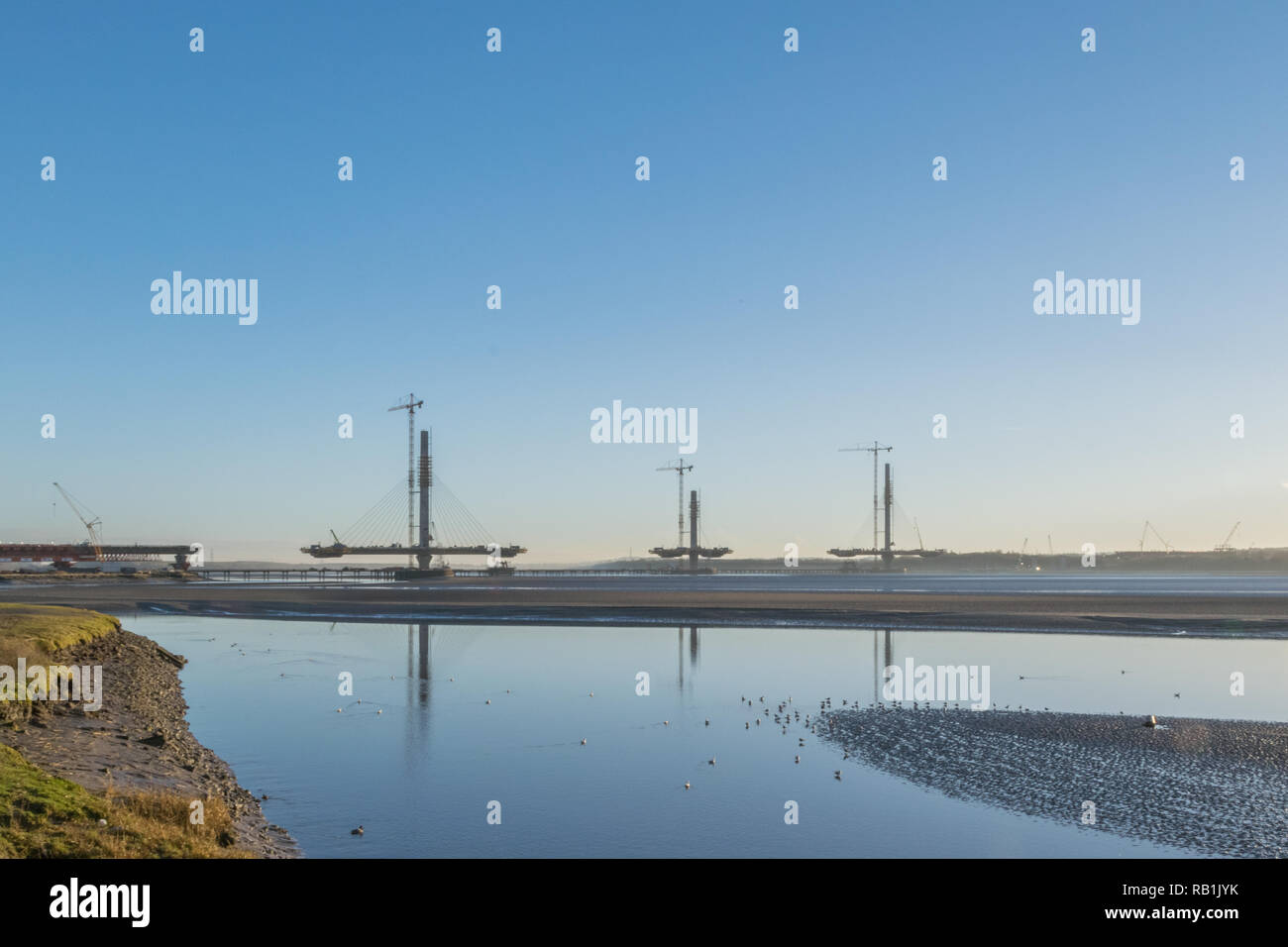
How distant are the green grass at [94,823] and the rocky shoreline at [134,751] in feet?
2.15

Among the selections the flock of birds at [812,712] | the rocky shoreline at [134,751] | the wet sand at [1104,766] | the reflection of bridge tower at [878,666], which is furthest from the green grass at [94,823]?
the reflection of bridge tower at [878,666]

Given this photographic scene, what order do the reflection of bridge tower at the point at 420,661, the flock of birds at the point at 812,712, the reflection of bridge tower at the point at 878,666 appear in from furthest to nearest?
1. the reflection of bridge tower at the point at 420,661
2. the reflection of bridge tower at the point at 878,666
3. the flock of birds at the point at 812,712

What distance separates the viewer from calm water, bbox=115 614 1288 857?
1453 centimetres

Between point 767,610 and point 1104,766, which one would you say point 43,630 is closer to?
point 1104,766

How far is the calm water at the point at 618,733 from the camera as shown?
47.7ft

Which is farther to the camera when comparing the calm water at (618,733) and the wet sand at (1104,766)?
the wet sand at (1104,766)

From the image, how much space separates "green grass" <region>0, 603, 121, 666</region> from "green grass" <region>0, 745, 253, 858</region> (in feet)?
45.9

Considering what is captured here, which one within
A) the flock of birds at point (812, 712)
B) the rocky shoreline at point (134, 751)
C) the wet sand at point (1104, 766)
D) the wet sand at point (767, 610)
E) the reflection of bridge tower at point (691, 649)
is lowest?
the wet sand at point (767, 610)

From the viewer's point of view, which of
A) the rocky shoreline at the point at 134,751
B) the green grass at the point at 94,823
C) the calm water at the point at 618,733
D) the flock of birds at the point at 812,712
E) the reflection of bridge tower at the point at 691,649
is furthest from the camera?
the reflection of bridge tower at the point at 691,649

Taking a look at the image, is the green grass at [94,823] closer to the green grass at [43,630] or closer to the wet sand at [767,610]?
the green grass at [43,630]

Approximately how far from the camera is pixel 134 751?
18906mm

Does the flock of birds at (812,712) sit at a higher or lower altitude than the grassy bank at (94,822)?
lower

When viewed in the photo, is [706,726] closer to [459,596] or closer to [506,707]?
[506,707]

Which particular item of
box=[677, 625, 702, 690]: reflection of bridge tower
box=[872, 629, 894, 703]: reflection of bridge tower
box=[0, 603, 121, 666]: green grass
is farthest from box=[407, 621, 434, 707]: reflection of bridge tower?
box=[872, 629, 894, 703]: reflection of bridge tower
